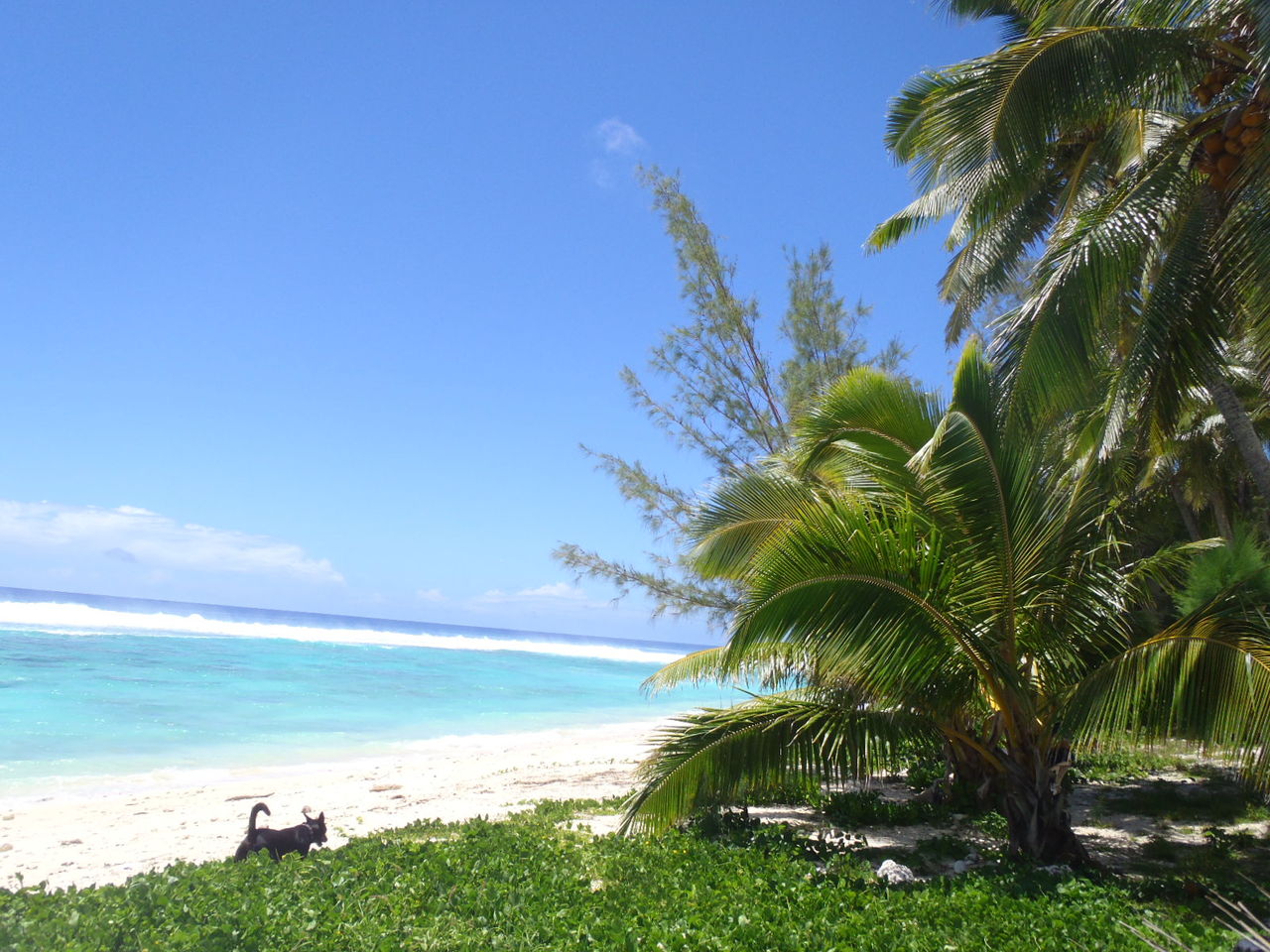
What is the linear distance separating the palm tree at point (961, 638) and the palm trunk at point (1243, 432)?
1026mm

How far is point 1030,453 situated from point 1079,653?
149cm

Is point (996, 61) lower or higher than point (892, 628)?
higher

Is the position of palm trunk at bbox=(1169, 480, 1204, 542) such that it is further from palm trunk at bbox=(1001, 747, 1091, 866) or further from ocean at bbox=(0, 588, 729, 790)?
ocean at bbox=(0, 588, 729, 790)

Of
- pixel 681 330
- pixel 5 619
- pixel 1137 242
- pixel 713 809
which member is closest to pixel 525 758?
pixel 681 330

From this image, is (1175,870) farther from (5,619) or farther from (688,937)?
(5,619)

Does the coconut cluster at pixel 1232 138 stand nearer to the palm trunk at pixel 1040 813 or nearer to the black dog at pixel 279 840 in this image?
the palm trunk at pixel 1040 813

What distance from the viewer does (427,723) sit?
19.6 meters

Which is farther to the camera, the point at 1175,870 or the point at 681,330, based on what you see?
the point at 681,330

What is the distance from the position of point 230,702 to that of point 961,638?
19602mm

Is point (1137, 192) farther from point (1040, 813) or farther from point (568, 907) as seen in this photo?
point (568, 907)

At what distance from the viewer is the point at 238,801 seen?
1010 centimetres

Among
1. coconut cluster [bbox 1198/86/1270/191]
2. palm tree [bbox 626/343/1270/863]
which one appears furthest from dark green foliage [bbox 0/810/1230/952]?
coconut cluster [bbox 1198/86/1270/191]

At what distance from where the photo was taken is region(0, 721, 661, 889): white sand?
7.43 metres

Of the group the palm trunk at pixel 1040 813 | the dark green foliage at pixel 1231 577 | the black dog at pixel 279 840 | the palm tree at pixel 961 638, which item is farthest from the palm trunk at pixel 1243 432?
the black dog at pixel 279 840
